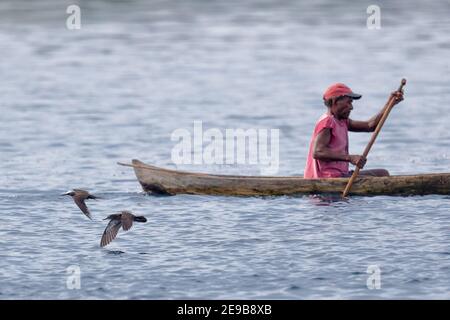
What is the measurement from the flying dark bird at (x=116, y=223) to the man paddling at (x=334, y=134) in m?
3.11

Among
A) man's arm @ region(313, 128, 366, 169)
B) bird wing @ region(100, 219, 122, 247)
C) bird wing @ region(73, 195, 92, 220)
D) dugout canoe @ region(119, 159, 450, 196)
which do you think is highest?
man's arm @ region(313, 128, 366, 169)

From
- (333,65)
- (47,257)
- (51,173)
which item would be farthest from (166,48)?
(47,257)

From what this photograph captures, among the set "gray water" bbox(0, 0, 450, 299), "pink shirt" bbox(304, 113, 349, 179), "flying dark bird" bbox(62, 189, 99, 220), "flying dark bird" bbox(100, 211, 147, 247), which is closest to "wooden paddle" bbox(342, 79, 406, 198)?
"gray water" bbox(0, 0, 450, 299)

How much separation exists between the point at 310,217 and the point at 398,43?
21.0 m

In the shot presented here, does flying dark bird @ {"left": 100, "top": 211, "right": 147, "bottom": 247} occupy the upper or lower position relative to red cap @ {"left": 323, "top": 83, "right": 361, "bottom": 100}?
lower

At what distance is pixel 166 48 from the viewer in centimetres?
3662

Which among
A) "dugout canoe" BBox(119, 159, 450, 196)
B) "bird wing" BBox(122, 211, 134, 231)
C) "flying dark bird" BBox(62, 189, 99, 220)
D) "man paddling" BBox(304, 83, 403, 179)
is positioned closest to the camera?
"bird wing" BBox(122, 211, 134, 231)

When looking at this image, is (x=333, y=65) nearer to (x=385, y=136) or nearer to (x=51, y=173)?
(x=385, y=136)

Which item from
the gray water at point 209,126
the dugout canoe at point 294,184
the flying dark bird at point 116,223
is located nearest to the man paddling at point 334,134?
the dugout canoe at point 294,184

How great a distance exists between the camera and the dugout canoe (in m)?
17.0

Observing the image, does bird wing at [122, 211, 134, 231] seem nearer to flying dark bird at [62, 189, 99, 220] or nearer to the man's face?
flying dark bird at [62, 189, 99, 220]

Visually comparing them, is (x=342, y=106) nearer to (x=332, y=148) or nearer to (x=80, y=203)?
(x=332, y=148)

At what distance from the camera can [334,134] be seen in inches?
666

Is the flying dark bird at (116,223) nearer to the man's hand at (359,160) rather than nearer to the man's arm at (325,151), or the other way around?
the man's arm at (325,151)
